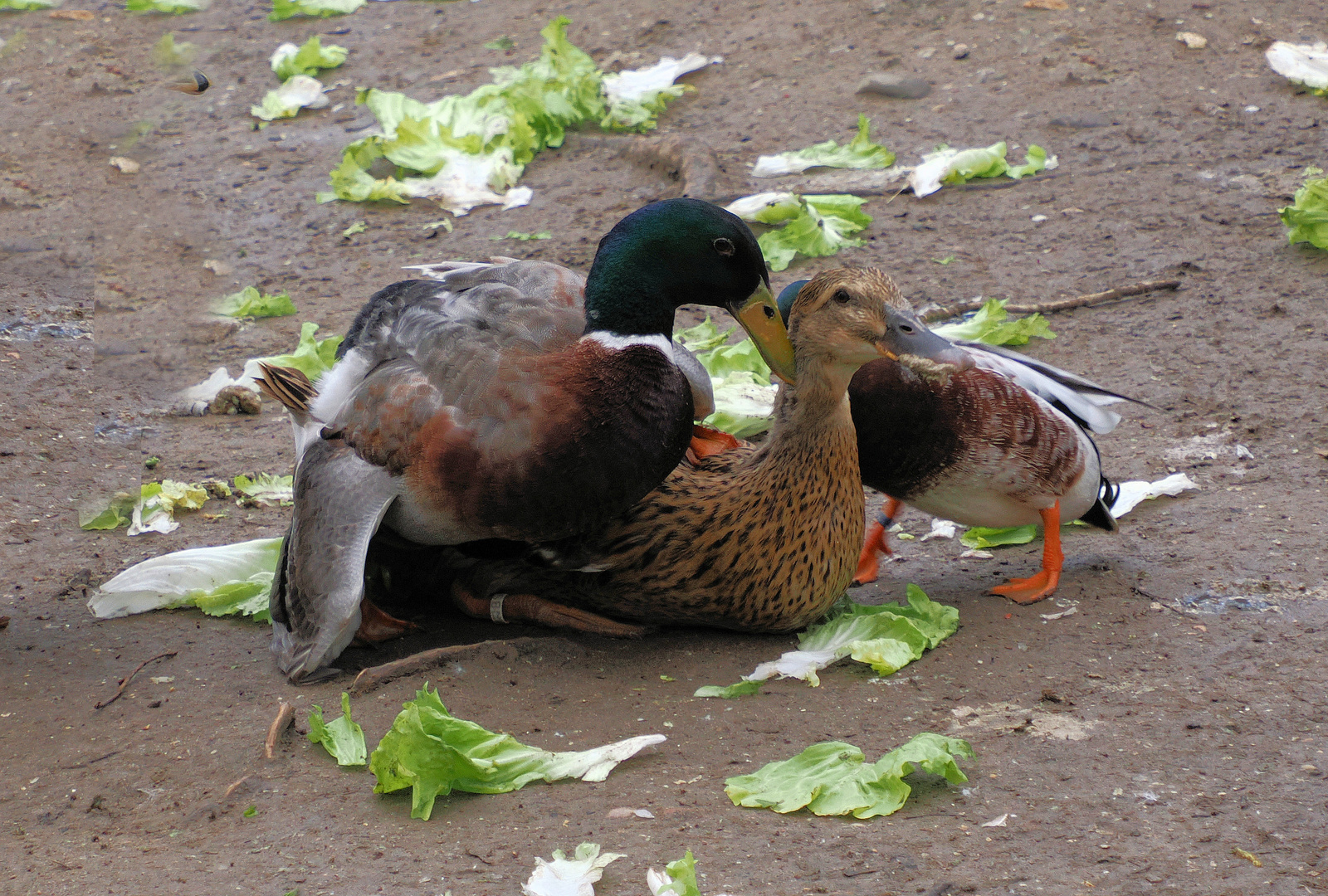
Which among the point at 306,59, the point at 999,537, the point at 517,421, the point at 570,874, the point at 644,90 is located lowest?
the point at 999,537

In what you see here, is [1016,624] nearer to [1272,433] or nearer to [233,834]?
[1272,433]

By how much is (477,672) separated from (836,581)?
1152 millimetres

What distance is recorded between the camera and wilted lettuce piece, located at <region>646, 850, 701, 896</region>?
2.31 metres

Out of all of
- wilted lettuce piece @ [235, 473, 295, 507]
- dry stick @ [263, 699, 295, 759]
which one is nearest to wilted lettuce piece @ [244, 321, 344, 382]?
wilted lettuce piece @ [235, 473, 295, 507]

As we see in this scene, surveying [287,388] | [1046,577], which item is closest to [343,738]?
[287,388]

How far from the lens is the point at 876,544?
450 cm

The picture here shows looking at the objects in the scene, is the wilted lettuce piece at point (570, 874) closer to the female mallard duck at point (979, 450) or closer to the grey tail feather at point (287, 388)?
the female mallard duck at point (979, 450)

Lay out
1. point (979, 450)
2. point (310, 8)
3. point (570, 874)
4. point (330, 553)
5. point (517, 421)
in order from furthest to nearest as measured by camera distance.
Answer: point (310, 8), point (979, 450), point (330, 553), point (517, 421), point (570, 874)

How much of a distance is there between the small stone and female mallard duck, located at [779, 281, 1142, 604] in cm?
480

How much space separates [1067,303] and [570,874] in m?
4.42

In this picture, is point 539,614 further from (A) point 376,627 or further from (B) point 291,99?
(B) point 291,99

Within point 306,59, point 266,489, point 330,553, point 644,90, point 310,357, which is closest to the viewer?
point 330,553

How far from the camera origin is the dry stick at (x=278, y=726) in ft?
10.3

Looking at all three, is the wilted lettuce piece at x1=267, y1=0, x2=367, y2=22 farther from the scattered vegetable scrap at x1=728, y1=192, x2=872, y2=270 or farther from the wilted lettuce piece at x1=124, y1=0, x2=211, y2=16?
the scattered vegetable scrap at x1=728, y1=192, x2=872, y2=270
